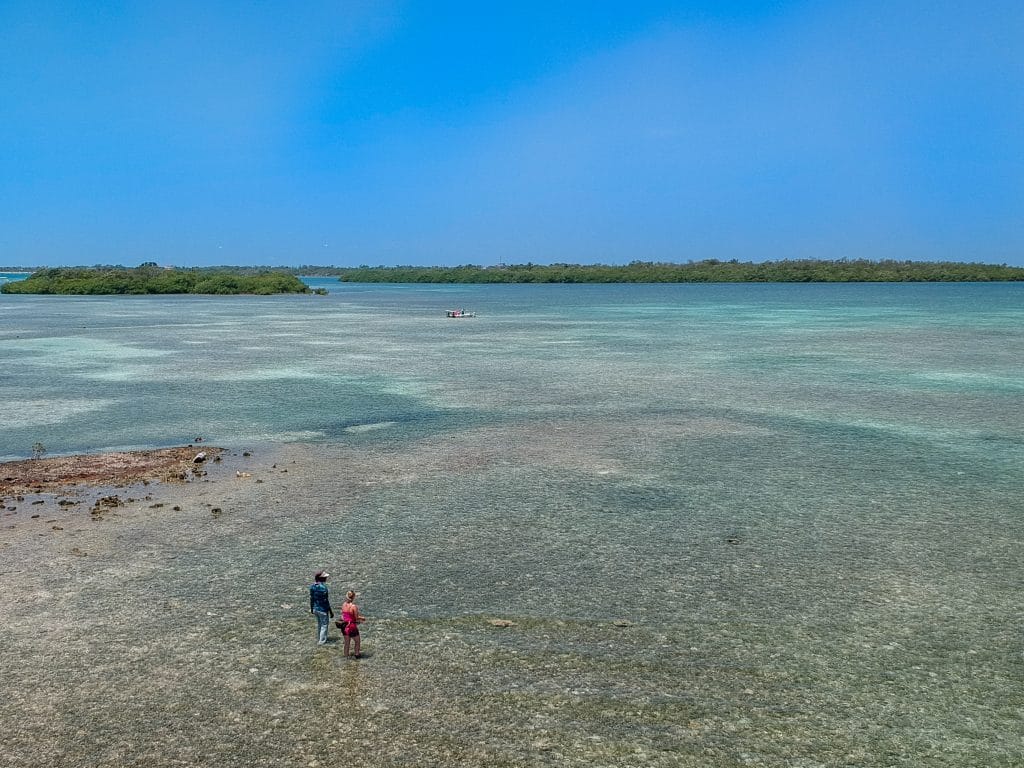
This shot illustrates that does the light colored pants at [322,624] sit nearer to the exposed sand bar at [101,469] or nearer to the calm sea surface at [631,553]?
the calm sea surface at [631,553]

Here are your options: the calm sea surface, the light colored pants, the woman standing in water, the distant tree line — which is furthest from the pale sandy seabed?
the distant tree line

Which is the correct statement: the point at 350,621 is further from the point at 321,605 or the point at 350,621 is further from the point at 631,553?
the point at 631,553

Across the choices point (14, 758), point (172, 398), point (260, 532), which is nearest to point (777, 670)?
point (14, 758)

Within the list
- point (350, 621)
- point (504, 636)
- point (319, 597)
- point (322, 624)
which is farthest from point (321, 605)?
point (504, 636)

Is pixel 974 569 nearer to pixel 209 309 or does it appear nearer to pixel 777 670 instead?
pixel 777 670

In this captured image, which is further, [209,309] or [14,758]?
[209,309]

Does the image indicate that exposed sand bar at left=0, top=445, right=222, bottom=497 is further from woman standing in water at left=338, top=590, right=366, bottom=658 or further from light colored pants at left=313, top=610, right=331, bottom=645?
woman standing in water at left=338, top=590, right=366, bottom=658
